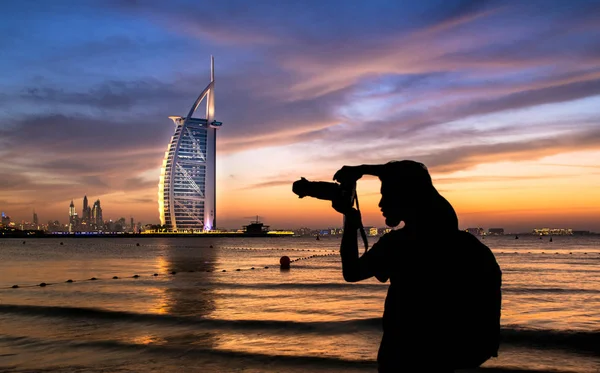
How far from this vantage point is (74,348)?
11875mm

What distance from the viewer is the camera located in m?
3.01

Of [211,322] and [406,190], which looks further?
[211,322]

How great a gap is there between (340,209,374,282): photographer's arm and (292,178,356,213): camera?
0.06 meters

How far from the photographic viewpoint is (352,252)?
3.06 m

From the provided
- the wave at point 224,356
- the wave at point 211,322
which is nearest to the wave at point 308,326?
the wave at point 211,322

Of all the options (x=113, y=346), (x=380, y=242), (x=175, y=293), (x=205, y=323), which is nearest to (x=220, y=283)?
(x=175, y=293)

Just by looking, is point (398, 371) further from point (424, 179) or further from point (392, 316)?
point (424, 179)

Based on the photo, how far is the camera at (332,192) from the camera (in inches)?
118

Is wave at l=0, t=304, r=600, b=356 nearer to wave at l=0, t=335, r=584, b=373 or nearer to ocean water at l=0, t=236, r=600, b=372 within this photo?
ocean water at l=0, t=236, r=600, b=372

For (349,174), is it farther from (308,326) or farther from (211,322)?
(211,322)

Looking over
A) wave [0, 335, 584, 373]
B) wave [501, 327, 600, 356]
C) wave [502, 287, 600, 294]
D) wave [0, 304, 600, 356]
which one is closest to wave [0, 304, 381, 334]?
wave [0, 304, 600, 356]

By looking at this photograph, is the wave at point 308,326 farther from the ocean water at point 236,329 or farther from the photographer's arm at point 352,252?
the photographer's arm at point 352,252

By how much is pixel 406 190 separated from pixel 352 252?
0.45 meters

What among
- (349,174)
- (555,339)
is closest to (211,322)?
(555,339)
